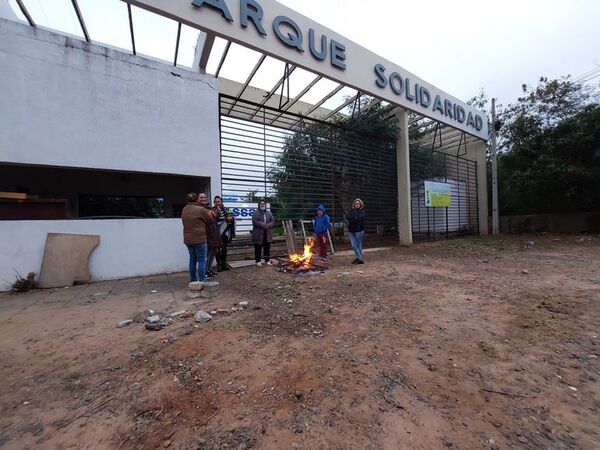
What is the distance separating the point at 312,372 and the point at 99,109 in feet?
21.2

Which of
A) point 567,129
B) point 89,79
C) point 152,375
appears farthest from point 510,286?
point 567,129

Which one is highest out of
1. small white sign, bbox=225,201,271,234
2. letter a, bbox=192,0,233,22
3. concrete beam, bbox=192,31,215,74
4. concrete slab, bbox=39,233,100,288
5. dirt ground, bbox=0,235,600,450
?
letter a, bbox=192,0,233,22

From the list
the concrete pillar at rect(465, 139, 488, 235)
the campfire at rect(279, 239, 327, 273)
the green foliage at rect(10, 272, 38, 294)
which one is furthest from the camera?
the concrete pillar at rect(465, 139, 488, 235)

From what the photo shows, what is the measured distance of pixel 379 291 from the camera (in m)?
4.66

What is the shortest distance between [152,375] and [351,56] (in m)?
9.52

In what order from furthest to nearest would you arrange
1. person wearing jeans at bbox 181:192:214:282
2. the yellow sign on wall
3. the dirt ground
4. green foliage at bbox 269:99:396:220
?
the yellow sign on wall, green foliage at bbox 269:99:396:220, person wearing jeans at bbox 181:192:214:282, the dirt ground

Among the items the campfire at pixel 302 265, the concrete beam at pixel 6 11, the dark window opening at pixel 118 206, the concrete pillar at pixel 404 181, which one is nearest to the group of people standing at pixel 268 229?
the campfire at pixel 302 265

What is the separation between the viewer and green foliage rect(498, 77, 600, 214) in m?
12.0

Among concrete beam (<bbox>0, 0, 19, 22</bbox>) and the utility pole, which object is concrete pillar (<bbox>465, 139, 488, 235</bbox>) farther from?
concrete beam (<bbox>0, 0, 19, 22</bbox>)

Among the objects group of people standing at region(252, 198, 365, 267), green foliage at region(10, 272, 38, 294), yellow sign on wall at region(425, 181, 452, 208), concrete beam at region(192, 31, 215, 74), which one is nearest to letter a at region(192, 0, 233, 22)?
concrete beam at region(192, 31, 215, 74)

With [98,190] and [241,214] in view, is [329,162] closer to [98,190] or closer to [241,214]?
[241,214]

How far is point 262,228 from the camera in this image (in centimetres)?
704

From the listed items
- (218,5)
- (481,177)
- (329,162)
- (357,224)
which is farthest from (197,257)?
(481,177)

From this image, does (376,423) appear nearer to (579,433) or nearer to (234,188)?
(579,433)
